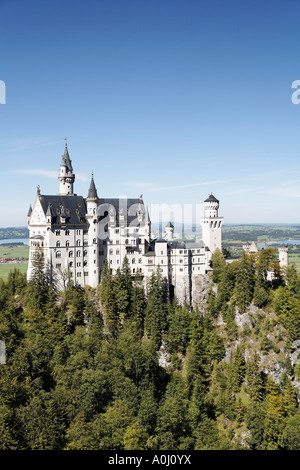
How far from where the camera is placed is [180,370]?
72.3 metres

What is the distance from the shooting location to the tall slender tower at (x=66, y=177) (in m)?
85.2

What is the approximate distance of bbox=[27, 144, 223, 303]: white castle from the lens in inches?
3054

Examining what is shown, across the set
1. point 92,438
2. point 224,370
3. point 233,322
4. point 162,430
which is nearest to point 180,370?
point 224,370

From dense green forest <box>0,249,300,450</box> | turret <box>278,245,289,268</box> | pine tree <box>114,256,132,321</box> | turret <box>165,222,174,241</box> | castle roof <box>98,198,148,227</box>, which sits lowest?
dense green forest <box>0,249,300,450</box>

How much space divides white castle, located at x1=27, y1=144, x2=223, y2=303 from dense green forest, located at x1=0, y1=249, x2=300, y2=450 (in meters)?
2.88

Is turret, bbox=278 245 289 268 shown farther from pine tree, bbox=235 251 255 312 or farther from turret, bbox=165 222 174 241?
turret, bbox=165 222 174 241

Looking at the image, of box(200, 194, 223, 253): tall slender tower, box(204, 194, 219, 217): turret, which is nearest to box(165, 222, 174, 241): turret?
box(200, 194, 223, 253): tall slender tower

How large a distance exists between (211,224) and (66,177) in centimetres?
3249

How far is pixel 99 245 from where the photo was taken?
80.7 meters

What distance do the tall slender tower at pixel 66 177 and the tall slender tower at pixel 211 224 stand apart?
29188 millimetres

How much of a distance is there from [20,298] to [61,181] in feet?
84.6

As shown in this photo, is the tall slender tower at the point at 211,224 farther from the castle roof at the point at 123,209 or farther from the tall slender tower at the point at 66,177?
the tall slender tower at the point at 66,177

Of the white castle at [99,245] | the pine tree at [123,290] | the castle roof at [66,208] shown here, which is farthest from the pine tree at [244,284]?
the castle roof at [66,208]

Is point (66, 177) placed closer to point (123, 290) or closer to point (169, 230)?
point (169, 230)
